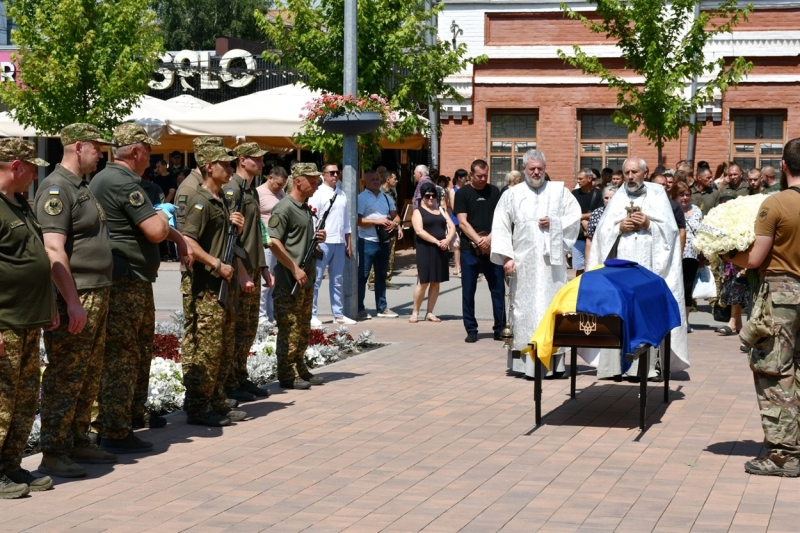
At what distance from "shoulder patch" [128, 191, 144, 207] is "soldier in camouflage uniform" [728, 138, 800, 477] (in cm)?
377

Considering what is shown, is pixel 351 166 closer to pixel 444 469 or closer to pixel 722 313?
pixel 722 313

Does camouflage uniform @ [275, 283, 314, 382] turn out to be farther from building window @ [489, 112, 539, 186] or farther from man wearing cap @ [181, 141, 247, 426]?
building window @ [489, 112, 539, 186]

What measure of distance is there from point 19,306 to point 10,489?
1007 millimetres

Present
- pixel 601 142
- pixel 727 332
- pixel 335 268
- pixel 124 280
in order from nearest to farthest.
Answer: pixel 124 280 → pixel 727 332 → pixel 335 268 → pixel 601 142

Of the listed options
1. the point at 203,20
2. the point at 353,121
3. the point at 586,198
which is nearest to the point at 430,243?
the point at 353,121

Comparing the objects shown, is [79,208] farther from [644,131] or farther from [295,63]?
[644,131]

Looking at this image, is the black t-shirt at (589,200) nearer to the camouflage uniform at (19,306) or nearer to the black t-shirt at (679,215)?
the black t-shirt at (679,215)

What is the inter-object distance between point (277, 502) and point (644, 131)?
55.0 feet

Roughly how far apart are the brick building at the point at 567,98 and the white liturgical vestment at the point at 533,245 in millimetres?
13801

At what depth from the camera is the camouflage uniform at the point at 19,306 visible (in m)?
6.71

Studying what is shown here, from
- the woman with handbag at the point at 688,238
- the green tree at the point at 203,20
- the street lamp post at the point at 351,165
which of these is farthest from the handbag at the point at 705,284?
the green tree at the point at 203,20

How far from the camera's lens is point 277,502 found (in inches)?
271

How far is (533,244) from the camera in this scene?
11594 millimetres

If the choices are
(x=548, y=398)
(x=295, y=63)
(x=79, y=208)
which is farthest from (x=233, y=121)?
(x=79, y=208)
